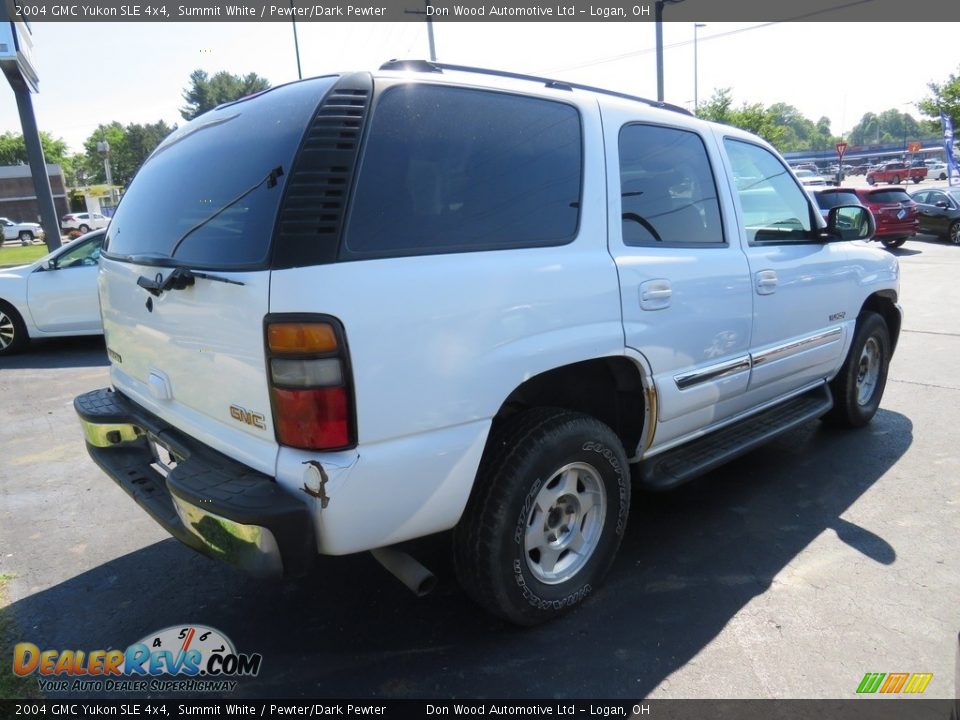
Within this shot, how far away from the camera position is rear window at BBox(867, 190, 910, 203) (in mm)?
17891

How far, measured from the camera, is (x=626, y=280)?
2.75m

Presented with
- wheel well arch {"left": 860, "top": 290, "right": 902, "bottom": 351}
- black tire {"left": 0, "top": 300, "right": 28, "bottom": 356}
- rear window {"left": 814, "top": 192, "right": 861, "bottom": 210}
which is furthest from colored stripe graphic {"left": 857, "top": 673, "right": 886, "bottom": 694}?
rear window {"left": 814, "top": 192, "right": 861, "bottom": 210}

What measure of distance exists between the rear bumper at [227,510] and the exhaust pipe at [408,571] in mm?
408

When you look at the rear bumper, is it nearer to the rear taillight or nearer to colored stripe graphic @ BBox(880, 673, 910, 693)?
the rear taillight

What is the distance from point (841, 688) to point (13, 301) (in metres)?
9.01

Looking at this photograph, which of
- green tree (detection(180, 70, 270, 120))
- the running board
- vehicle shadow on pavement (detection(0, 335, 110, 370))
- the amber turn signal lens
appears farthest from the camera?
green tree (detection(180, 70, 270, 120))

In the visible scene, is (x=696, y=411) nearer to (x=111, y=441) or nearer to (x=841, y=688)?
(x=841, y=688)

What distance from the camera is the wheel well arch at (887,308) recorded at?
4.77 meters

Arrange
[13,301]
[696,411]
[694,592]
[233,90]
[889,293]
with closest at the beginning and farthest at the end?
[694,592]
[696,411]
[889,293]
[13,301]
[233,90]

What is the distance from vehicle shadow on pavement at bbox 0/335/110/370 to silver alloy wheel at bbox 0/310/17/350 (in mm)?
171

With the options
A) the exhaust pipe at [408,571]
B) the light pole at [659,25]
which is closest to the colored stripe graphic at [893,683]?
the exhaust pipe at [408,571]

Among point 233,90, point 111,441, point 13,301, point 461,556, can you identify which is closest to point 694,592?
point 461,556

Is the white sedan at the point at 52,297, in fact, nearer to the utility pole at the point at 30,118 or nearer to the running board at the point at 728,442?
the utility pole at the point at 30,118
